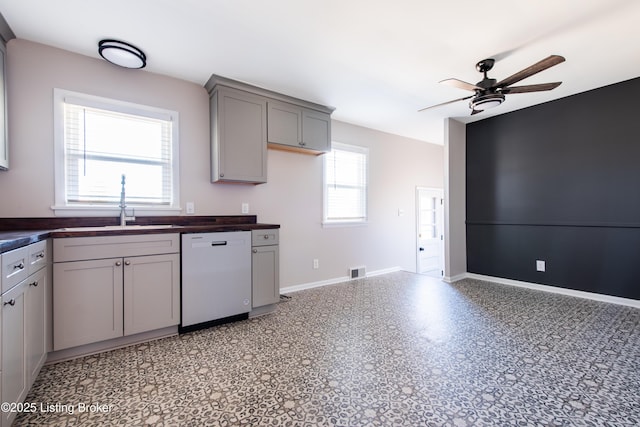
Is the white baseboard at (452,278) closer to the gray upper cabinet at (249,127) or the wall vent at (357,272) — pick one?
the wall vent at (357,272)

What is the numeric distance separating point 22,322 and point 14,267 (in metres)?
0.35

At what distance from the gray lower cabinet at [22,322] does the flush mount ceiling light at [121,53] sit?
1693 millimetres

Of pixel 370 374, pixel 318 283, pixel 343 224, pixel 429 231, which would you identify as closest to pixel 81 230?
pixel 370 374

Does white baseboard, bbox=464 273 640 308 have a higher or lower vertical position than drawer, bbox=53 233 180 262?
A: lower

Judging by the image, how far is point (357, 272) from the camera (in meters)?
4.70

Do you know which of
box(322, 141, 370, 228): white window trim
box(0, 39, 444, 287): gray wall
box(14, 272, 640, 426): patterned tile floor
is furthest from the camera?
box(322, 141, 370, 228): white window trim

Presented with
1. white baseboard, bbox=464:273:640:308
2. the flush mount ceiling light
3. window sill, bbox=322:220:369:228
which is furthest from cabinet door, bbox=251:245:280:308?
white baseboard, bbox=464:273:640:308

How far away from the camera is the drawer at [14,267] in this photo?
1.33 m

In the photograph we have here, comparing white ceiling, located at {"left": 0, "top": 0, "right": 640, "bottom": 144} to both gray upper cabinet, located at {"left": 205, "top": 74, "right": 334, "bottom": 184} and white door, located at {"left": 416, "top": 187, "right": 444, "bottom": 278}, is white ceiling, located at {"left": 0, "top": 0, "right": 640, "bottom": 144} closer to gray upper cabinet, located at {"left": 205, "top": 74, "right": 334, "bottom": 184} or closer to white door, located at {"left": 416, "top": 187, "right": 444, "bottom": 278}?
gray upper cabinet, located at {"left": 205, "top": 74, "right": 334, "bottom": 184}

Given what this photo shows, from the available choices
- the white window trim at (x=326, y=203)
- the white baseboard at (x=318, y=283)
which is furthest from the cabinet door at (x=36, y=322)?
the white window trim at (x=326, y=203)

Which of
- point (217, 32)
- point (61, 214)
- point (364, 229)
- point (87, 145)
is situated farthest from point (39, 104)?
point (364, 229)

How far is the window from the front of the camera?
174 inches

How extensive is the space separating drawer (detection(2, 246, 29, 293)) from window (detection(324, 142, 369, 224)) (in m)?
3.24

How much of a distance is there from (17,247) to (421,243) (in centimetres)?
568
